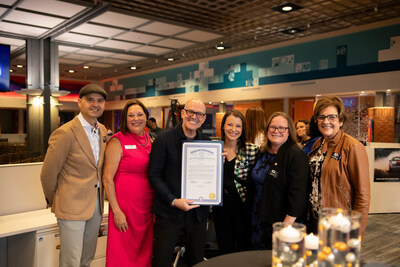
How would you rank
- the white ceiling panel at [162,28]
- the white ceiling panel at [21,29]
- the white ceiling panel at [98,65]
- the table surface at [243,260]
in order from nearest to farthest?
the table surface at [243,260]
the white ceiling panel at [162,28]
the white ceiling panel at [21,29]
the white ceiling panel at [98,65]

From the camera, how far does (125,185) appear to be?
248 centimetres

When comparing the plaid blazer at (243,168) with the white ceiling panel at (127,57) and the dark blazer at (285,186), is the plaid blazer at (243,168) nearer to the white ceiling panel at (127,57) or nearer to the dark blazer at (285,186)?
the dark blazer at (285,186)

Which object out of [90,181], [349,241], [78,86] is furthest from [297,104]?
[78,86]

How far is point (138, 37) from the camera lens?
314 inches

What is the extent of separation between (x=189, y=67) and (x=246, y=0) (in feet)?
18.5

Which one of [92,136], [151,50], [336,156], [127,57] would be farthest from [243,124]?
[127,57]

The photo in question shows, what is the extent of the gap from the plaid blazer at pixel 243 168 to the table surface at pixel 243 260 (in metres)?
0.89

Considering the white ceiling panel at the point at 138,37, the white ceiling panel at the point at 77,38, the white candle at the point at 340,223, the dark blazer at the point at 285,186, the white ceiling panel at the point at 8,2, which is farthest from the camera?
the white ceiling panel at the point at 77,38

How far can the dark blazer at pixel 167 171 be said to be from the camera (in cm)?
226

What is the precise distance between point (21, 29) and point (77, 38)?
1.26 metres

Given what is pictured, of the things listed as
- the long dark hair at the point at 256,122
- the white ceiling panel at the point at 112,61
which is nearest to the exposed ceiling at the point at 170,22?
the white ceiling panel at the point at 112,61

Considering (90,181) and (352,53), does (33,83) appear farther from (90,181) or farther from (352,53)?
(352,53)

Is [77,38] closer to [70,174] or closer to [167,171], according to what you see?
[70,174]

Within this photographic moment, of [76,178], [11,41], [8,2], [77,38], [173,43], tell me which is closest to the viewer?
[76,178]
